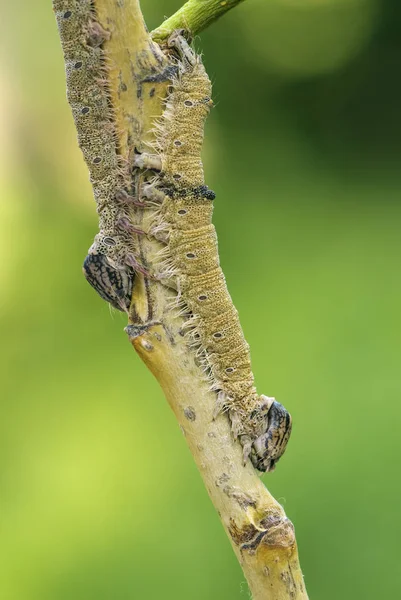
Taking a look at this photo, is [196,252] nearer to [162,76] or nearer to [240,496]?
[162,76]

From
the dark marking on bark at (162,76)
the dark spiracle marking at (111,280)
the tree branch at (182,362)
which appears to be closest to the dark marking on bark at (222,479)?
the tree branch at (182,362)

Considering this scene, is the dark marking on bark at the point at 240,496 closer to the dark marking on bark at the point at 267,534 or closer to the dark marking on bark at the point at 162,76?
the dark marking on bark at the point at 267,534

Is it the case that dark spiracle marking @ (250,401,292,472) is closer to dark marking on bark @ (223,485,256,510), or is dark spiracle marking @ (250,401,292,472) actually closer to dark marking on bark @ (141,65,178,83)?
dark marking on bark @ (223,485,256,510)

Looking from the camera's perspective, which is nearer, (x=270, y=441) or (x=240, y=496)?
(x=240, y=496)

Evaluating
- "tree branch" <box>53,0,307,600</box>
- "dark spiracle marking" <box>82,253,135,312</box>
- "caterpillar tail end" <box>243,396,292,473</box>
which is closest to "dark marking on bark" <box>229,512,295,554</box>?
"tree branch" <box>53,0,307,600</box>

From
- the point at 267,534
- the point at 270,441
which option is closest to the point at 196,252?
the point at 270,441

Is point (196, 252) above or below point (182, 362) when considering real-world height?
A: above
